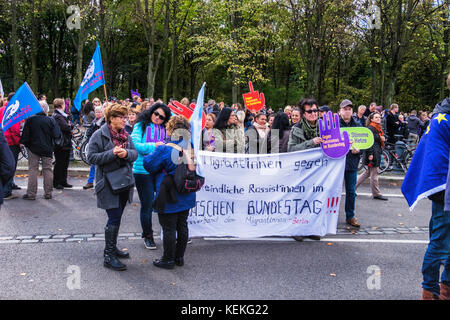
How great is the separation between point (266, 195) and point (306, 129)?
114 centimetres

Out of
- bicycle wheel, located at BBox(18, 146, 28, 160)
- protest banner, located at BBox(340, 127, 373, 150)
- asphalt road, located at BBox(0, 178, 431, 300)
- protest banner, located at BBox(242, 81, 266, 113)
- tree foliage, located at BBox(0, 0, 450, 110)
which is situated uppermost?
tree foliage, located at BBox(0, 0, 450, 110)

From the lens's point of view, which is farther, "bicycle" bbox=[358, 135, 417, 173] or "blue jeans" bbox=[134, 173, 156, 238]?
"bicycle" bbox=[358, 135, 417, 173]

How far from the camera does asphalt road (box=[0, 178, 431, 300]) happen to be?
14.2ft

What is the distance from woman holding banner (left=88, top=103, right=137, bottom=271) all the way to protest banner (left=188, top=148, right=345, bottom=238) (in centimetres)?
123

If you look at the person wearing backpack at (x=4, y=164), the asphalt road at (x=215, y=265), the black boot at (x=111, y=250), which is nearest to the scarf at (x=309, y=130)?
the asphalt road at (x=215, y=265)

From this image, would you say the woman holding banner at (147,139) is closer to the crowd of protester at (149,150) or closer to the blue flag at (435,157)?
the crowd of protester at (149,150)

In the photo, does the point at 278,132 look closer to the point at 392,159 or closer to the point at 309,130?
the point at 309,130

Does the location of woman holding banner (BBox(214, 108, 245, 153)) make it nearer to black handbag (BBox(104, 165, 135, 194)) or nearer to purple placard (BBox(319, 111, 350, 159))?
purple placard (BBox(319, 111, 350, 159))

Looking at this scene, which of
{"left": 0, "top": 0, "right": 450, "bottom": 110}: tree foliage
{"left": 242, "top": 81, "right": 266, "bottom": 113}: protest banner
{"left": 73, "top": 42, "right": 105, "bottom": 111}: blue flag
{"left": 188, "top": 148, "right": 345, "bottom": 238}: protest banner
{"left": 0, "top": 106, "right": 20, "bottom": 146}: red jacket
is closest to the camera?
{"left": 188, "top": 148, "right": 345, "bottom": 238}: protest banner

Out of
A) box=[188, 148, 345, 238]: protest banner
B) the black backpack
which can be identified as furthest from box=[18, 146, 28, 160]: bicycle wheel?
the black backpack

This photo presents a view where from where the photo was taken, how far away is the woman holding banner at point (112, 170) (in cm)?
485
